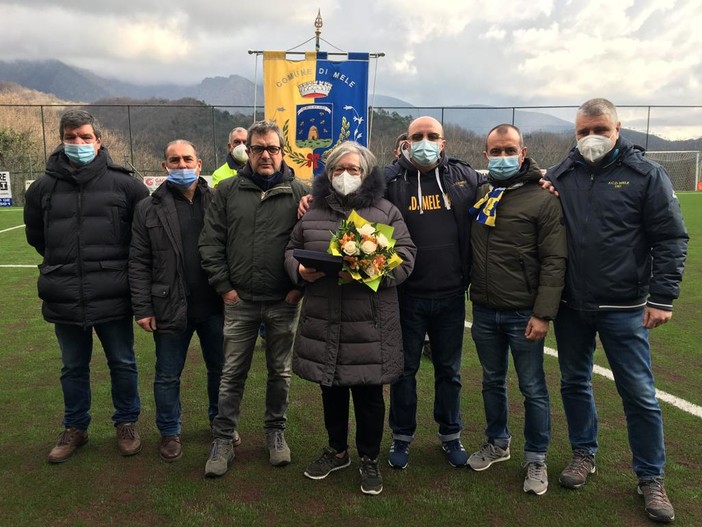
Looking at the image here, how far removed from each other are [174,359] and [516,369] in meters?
2.15

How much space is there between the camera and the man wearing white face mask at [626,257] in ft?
Result: 9.21

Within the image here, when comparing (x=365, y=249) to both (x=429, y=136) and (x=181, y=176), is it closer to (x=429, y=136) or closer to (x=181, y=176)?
(x=429, y=136)

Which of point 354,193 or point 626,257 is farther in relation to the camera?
point 354,193

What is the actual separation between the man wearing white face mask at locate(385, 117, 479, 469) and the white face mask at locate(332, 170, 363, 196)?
351mm

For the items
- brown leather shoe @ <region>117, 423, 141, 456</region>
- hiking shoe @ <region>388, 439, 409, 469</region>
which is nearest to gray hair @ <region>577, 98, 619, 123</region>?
hiking shoe @ <region>388, 439, 409, 469</region>

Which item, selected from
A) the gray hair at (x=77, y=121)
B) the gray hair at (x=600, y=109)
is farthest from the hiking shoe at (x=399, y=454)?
the gray hair at (x=77, y=121)

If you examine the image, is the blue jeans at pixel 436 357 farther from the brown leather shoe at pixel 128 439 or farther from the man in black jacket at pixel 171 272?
the brown leather shoe at pixel 128 439

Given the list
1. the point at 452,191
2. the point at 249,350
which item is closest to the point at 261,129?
the point at 452,191

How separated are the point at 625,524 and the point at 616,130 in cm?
205

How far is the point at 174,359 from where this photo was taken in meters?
3.53

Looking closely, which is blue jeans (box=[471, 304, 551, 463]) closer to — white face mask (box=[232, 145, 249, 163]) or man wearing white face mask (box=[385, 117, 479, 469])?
man wearing white face mask (box=[385, 117, 479, 469])

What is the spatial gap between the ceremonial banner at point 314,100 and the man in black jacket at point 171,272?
117 inches

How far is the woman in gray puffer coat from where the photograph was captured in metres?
3.03

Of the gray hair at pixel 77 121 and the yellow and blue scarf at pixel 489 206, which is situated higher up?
the gray hair at pixel 77 121
